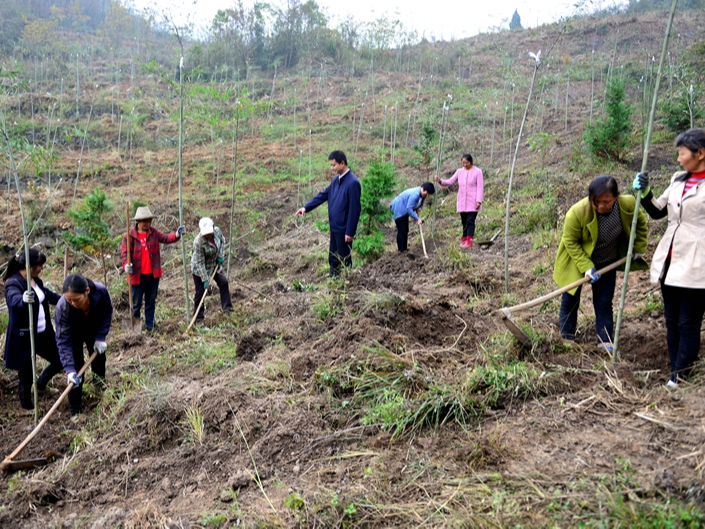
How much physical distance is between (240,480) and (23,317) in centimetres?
282

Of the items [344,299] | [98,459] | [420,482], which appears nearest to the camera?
[420,482]

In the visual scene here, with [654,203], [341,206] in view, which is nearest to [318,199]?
[341,206]

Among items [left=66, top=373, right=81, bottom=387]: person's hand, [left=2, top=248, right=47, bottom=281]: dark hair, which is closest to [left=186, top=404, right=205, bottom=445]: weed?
[left=66, top=373, right=81, bottom=387]: person's hand

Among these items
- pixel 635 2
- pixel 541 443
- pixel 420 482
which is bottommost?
pixel 420 482

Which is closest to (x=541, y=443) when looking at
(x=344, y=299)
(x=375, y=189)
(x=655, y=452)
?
(x=655, y=452)

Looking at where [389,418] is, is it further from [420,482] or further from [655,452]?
[655,452]

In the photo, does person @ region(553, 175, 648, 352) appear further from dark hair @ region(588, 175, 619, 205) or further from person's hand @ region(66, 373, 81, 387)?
person's hand @ region(66, 373, 81, 387)

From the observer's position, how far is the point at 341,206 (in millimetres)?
6219

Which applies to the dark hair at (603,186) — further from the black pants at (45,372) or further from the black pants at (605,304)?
the black pants at (45,372)

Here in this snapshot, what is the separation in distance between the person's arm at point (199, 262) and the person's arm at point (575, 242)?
14.6 feet

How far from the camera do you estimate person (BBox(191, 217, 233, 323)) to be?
21.3ft

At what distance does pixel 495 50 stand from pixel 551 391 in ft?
102

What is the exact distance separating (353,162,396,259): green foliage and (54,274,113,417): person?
13.9ft

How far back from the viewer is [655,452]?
2426 millimetres
